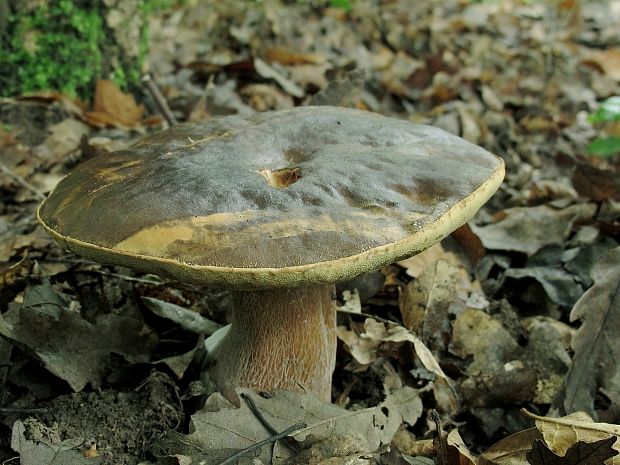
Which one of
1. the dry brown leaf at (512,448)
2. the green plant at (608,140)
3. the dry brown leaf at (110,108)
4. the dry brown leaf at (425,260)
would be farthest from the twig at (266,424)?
the green plant at (608,140)

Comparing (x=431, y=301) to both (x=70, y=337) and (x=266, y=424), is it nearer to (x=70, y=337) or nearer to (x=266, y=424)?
(x=266, y=424)

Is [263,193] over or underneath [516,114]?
over

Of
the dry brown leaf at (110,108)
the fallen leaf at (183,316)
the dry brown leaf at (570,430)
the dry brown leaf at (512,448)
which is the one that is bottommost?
the dry brown leaf at (512,448)

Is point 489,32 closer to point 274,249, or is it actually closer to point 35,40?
point 35,40

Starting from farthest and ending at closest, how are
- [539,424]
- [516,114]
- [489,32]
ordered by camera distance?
[489,32] → [516,114] → [539,424]

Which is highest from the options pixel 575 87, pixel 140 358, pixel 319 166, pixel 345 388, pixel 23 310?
pixel 319 166

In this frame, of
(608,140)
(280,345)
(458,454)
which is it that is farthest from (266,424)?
(608,140)

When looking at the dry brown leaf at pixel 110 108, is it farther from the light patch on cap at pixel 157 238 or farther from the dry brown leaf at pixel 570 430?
the dry brown leaf at pixel 570 430

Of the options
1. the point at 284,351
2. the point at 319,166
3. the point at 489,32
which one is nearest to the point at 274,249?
the point at 319,166
